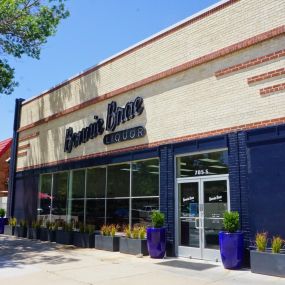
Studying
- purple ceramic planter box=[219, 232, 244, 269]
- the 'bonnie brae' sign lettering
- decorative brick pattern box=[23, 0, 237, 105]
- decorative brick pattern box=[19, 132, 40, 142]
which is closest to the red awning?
decorative brick pattern box=[19, 132, 40, 142]

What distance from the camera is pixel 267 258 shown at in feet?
33.1

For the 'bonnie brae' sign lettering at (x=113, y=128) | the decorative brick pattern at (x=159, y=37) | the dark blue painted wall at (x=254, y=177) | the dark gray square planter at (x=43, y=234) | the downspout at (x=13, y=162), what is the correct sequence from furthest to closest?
1. the downspout at (x=13, y=162)
2. the dark gray square planter at (x=43, y=234)
3. the 'bonnie brae' sign lettering at (x=113, y=128)
4. the decorative brick pattern at (x=159, y=37)
5. the dark blue painted wall at (x=254, y=177)

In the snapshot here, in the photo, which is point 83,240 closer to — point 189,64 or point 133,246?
point 133,246

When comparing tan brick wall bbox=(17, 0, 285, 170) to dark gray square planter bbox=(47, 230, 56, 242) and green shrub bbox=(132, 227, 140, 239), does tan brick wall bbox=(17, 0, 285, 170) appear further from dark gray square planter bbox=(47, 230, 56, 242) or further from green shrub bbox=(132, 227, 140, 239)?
dark gray square planter bbox=(47, 230, 56, 242)

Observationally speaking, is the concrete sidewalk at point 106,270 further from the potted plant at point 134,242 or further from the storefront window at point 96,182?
the storefront window at point 96,182

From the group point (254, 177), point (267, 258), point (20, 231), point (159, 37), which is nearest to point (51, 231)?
point (20, 231)

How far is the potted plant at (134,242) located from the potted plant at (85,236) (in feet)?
7.22

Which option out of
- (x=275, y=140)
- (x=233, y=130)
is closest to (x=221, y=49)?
(x=233, y=130)

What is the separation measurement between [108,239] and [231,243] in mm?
5874

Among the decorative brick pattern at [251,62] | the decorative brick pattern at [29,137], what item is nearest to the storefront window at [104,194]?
the decorative brick pattern at [29,137]

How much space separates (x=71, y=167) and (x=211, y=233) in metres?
9.18

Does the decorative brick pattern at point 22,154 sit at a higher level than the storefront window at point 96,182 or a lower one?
higher

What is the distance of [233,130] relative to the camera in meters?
12.2

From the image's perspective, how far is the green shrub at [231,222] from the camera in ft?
36.3
